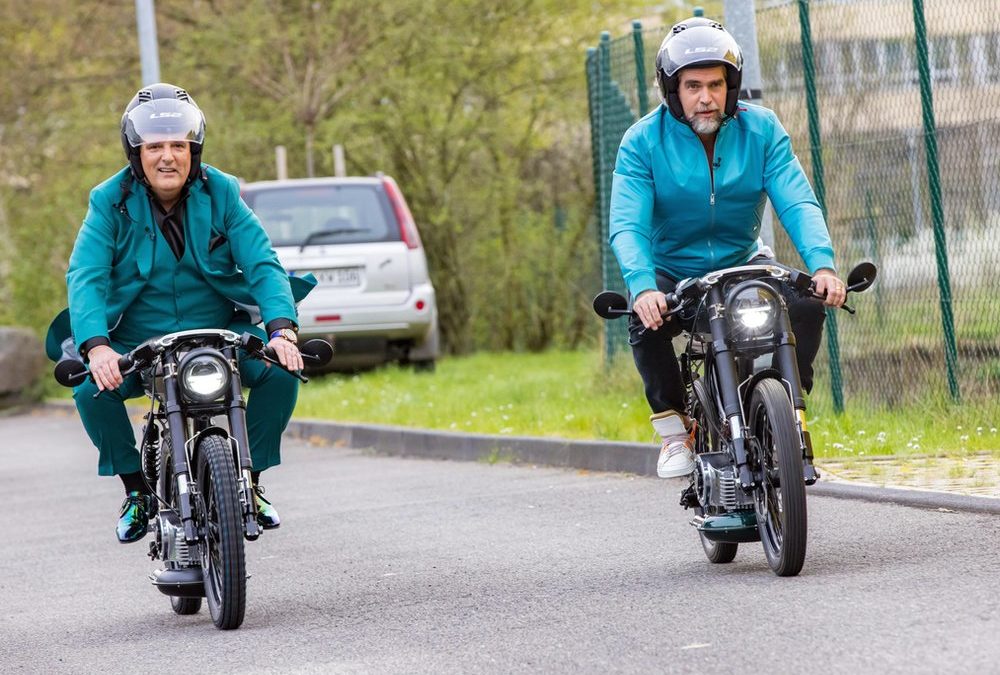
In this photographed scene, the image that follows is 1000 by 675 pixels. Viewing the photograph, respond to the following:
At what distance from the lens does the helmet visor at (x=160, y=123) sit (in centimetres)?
636

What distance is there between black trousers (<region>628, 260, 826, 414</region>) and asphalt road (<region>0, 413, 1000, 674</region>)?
Answer: 0.61m

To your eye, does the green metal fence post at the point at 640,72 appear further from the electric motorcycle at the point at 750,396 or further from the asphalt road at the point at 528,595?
the electric motorcycle at the point at 750,396

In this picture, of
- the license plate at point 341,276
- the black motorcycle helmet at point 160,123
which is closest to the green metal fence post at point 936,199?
the black motorcycle helmet at point 160,123

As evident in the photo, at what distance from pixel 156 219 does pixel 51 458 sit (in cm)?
855

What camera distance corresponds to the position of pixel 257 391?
6.59m

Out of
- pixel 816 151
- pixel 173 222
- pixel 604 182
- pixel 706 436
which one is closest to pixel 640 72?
pixel 604 182

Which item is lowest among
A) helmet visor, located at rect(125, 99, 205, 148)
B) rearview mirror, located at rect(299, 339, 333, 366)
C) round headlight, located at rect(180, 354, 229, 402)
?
round headlight, located at rect(180, 354, 229, 402)

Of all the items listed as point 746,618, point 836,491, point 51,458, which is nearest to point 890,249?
point 836,491

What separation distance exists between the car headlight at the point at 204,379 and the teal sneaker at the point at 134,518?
69 cm

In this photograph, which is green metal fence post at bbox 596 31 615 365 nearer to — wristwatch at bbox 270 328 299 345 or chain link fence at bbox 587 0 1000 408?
chain link fence at bbox 587 0 1000 408

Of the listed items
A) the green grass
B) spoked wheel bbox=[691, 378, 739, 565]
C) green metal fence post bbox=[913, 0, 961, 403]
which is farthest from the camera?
green metal fence post bbox=[913, 0, 961, 403]

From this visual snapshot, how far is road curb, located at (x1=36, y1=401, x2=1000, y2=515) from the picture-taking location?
7.68m

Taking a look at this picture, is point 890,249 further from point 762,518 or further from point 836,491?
point 762,518

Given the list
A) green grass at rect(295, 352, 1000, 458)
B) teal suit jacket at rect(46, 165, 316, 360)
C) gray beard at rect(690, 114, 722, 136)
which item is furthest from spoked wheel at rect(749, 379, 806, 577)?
green grass at rect(295, 352, 1000, 458)
